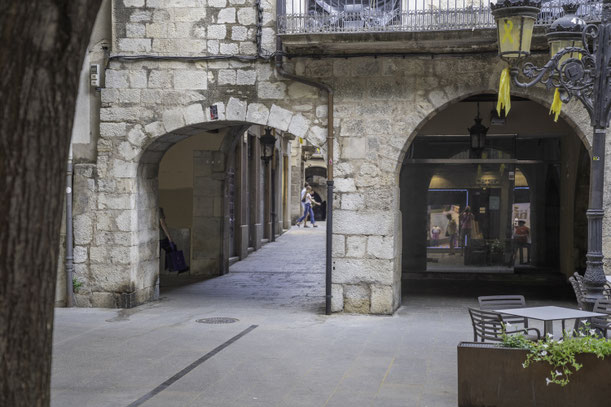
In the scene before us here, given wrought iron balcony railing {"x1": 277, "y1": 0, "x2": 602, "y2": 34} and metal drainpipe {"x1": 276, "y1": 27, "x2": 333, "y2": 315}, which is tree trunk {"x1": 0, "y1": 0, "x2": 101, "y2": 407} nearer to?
wrought iron balcony railing {"x1": 277, "y1": 0, "x2": 602, "y2": 34}

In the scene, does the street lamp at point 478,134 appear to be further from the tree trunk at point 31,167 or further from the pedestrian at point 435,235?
the tree trunk at point 31,167

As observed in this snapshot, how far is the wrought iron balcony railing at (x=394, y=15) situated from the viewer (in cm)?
905

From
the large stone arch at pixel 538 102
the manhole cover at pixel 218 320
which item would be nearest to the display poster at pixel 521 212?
the large stone arch at pixel 538 102

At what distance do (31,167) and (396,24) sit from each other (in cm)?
757

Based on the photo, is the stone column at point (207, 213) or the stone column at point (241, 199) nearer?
the stone column at point (207, 213)

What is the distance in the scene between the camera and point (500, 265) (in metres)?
14.2

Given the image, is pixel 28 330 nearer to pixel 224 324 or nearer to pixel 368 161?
pixel 224 324

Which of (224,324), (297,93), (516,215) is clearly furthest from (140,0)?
(516,215)

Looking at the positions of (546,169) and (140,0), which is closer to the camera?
(140,0)

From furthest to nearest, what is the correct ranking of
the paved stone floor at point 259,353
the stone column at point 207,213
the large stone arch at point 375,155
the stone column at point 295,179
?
the stone column at point 295,179
the stone column at point 207,213
the large stone arch at point 375,155
the paved stone floor at point 259,353

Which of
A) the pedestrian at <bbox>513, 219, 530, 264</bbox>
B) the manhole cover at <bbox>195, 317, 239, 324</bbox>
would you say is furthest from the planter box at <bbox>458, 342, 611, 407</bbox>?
the pedestrian at <bbox>513, 219, 530, 264</bbox>

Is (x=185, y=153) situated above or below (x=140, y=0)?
below

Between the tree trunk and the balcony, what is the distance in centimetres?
695

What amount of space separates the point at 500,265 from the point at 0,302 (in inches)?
495
